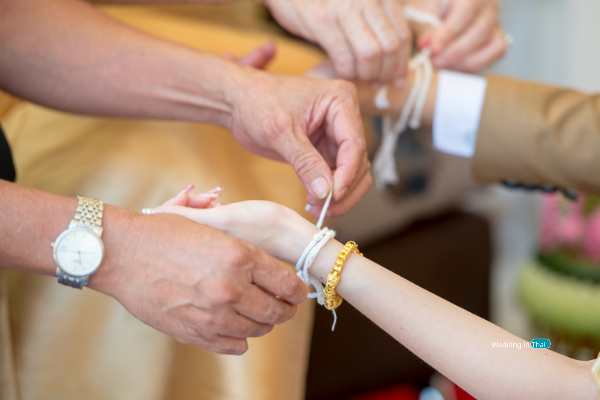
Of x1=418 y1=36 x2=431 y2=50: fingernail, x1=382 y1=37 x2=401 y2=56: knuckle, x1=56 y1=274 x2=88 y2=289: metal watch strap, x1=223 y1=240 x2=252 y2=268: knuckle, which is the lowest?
x1=56 y1=274 x2=88 y2=289: metal watch strap

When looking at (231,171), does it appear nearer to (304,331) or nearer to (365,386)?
(304,331)

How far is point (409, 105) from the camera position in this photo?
100cm

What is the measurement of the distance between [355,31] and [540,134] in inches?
13.5

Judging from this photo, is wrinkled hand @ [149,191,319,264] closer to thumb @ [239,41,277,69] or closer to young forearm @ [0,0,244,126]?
young forearm @ [0,0,244,126]

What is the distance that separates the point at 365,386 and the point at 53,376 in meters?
0.92

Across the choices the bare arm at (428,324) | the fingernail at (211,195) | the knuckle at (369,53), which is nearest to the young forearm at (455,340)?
the bare arm at (428,324)

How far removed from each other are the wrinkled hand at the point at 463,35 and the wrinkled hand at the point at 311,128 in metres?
0.35

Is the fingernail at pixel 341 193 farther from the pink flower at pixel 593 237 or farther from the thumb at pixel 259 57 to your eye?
the pink flower at pixel 593 237

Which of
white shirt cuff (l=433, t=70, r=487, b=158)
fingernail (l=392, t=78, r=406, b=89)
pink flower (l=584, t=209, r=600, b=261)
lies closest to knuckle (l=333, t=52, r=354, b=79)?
fingernail (l=392, t=78, r=406, b=89)

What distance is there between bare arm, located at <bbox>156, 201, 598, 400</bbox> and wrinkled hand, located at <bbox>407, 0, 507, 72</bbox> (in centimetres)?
55

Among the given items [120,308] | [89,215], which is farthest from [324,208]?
[120,308]

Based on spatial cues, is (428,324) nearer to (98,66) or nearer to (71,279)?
(71,279)

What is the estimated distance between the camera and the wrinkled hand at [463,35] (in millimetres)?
1008

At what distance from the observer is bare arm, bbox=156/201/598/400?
0.57 m
